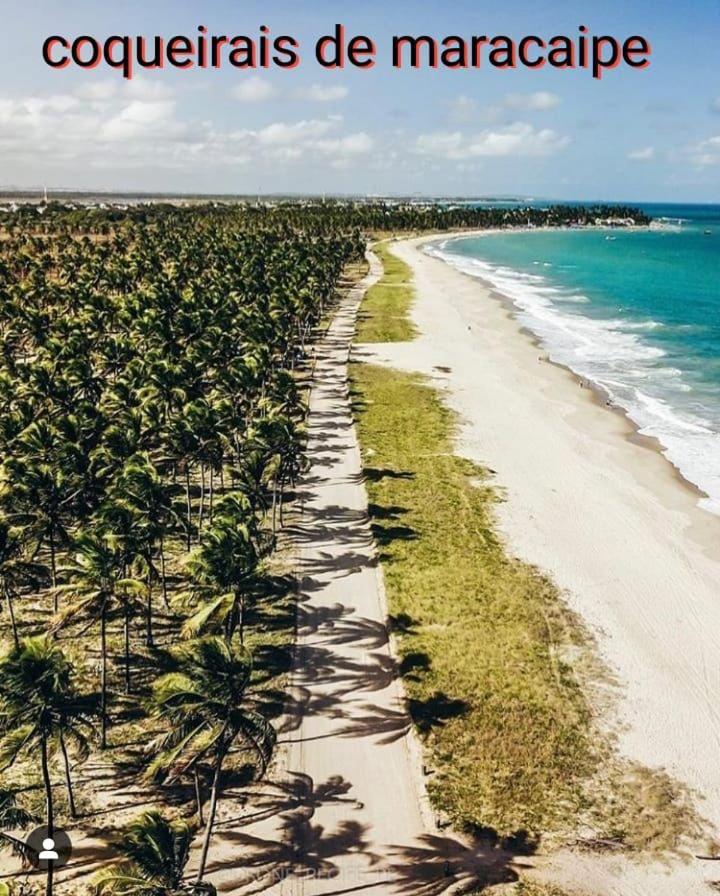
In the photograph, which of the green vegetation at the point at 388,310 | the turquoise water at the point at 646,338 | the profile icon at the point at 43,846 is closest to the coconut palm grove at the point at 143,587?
the profile icon at the point at 43,846

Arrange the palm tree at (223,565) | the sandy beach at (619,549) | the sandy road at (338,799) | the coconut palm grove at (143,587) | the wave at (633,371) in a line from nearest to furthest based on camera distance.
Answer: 1. the coconut palm grove at (143,587)
2. the sandy road at (338,799)
3. the sandy beach at (619,549)
4. the palm tree at (223,565)
5. the wave at (633,371)

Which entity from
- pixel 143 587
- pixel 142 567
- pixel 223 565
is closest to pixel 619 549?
pixel 223 565

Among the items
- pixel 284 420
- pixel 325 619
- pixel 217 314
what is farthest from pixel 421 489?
pixel 217 314

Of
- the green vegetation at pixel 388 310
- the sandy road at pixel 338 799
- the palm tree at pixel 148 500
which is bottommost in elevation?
the sandy road at pixel 338 799

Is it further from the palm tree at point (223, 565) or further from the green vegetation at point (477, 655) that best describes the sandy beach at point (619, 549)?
the palm tree at point (223, 565)

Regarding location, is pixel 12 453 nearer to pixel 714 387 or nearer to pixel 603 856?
pixel 603 856
